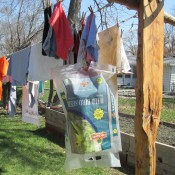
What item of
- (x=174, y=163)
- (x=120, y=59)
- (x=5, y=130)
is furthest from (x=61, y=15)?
(x=5, y=130)

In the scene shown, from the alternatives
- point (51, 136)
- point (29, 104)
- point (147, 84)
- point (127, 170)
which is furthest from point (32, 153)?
point (147, 84)

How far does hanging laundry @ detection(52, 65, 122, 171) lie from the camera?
3.28 m

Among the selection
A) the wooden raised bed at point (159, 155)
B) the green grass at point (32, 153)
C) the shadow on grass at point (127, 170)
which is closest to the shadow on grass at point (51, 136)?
the green grass at point (32, 153)

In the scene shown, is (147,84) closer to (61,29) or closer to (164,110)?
(61,29)

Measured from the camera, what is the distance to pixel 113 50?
3826mm

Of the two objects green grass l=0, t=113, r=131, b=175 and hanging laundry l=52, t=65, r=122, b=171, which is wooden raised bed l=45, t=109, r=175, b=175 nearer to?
green grass l=0, t=113, r=131, b=175

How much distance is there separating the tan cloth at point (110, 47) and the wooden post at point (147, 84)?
842 mm

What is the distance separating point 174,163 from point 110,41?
2143mm

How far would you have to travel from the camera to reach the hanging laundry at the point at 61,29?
144 inches

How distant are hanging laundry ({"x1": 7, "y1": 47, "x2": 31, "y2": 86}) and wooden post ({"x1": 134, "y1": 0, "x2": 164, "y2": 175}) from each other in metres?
2.47

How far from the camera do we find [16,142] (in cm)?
780

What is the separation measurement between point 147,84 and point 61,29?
1260 mm

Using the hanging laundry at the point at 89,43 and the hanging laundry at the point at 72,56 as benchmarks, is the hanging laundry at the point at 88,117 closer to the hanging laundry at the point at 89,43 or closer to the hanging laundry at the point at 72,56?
the hanging laundry at the point at 89,43

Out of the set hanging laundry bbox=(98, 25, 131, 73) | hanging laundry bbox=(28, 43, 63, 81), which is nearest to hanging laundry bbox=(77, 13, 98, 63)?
hanging laundry bbox=(98, 25, 131, 73)
